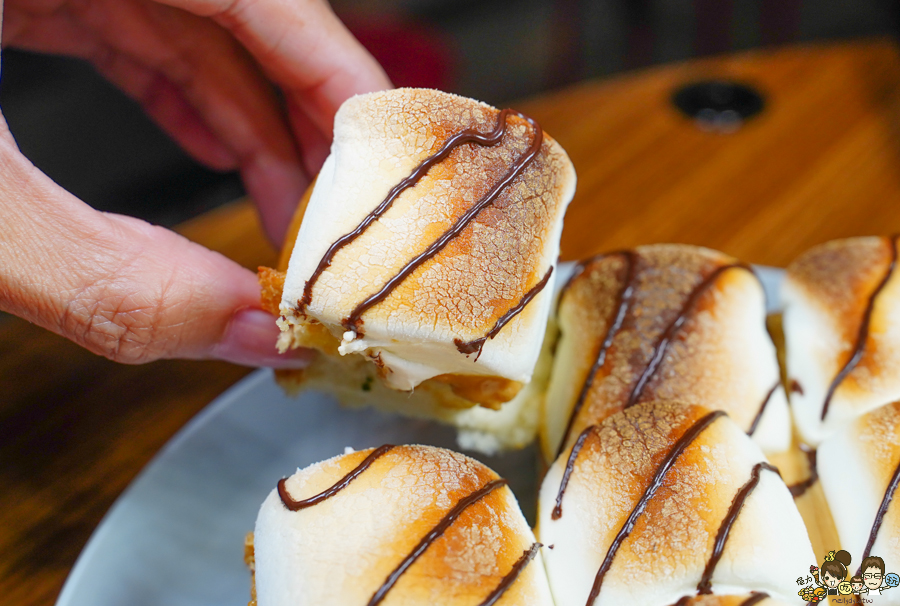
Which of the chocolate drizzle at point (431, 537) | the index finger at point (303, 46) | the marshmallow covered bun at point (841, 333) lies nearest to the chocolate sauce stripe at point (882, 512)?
the marshmallow covered bun at point (841, 333)

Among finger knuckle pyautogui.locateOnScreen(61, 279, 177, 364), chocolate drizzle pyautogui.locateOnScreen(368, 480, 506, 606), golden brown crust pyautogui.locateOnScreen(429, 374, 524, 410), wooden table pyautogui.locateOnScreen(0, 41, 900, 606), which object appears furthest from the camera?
wooden table pyautogui.locateOnScreen(0, 41, 900, 606)

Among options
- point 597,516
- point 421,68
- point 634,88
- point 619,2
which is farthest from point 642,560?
point 619,2

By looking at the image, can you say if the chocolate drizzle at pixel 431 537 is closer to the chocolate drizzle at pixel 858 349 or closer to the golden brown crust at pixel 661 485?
the golden brown crust at pixel 661 485

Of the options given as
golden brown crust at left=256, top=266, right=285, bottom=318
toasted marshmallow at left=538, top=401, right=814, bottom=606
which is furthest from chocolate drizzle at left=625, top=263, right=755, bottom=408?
golden brown crust at left=256, top=266, right=285, bottom=318

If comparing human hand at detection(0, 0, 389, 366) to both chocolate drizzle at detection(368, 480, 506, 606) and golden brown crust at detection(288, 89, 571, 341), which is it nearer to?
golden brown crust at detection(288, 89, 571, 341)

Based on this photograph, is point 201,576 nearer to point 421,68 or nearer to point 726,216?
point 726,216

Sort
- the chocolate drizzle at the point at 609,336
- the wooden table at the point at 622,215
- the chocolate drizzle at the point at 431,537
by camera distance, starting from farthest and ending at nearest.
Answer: the wooden table at the point at 622,215, the chocolate drizzle at the point at 609,336, the chocolate drizzle at the point at 431,537
